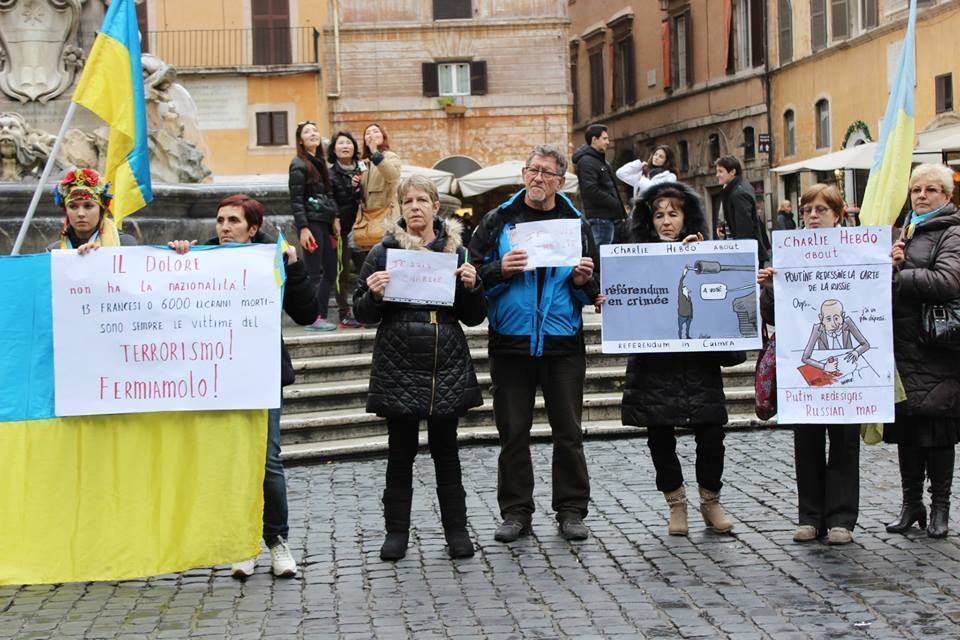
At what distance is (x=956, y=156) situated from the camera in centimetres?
2242

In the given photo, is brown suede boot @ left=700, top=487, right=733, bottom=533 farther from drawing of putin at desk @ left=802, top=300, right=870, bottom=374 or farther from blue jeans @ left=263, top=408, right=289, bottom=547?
blue jeans @ left=263, top=408, right=289, bottom=547

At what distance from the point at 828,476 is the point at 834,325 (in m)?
0.72

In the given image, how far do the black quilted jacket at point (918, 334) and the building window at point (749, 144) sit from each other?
33.6 meters

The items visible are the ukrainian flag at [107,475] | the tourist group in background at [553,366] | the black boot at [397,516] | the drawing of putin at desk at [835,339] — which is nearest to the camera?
the ukrainian flag at [107,475]

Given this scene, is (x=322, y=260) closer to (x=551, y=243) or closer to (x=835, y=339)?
(x=551, y=243)

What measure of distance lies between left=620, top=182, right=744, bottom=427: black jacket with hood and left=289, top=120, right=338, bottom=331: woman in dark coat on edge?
16.6 feet

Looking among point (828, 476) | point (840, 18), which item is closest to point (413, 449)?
point (828, 476)

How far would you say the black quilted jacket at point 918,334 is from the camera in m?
7.48

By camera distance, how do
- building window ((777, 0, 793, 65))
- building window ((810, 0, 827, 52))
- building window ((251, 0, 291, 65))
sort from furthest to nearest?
building window ((251, 0, 291, 65))
building window ((777, 0, 793, 65))
building window ((810, 0, 827, 52))

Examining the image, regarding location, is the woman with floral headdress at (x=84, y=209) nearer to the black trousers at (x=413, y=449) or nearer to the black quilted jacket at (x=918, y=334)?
the black trousers at (x=413, y=449)

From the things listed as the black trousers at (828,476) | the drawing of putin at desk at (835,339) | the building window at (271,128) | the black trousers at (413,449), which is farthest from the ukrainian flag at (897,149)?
the building window at (271,128)

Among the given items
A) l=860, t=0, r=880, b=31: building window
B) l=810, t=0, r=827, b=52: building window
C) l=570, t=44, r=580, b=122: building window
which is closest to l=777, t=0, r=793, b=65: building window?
l=810, t=0, r=827, b=52: building window

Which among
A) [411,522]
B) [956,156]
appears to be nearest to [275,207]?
[411,522]

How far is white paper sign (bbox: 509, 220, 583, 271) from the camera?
7695 millimetres
